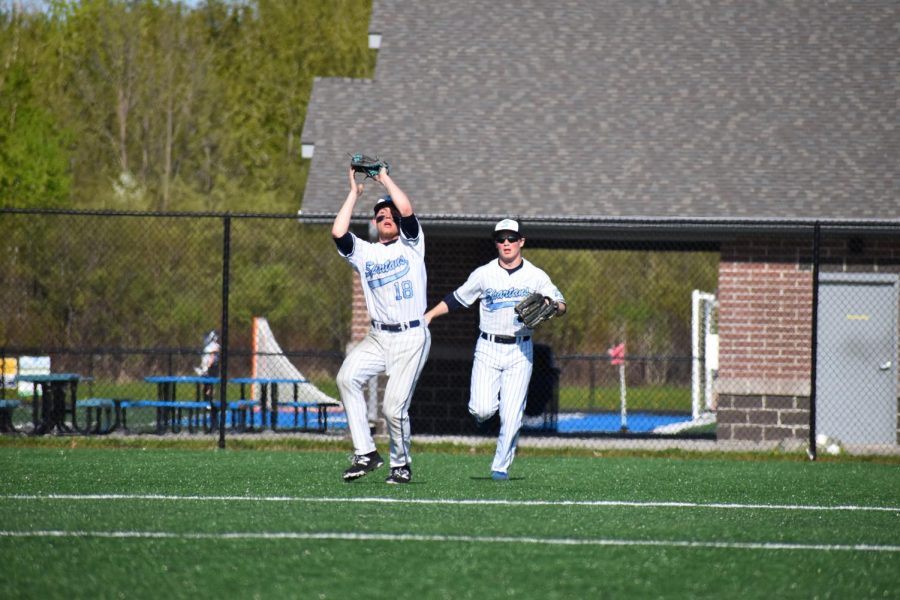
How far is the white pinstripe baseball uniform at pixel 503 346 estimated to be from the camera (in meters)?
11.2

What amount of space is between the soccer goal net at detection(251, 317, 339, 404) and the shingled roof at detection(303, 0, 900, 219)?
191 inches

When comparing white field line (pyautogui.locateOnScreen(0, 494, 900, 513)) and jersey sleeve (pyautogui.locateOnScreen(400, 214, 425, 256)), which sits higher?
jersey sleeve (pyautogui.locateOnScreen(400, 214, 425, 256))

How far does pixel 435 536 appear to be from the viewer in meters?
7.50

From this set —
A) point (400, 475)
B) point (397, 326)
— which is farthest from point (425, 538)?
point (400, 475)

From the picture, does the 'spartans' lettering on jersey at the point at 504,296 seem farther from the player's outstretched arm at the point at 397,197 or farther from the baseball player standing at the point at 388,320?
the player's outstretched arm at the point at 397,197

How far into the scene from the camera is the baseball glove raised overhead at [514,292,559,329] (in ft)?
35.8

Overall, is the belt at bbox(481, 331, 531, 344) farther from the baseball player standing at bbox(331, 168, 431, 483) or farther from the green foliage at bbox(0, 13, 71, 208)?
the green foliage at bbox(0, 13, 71, 208)

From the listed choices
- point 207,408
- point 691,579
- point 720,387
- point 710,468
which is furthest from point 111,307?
point 691,579

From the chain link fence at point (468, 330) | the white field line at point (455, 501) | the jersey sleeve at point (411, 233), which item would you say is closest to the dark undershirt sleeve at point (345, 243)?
the jersey sleeve at point (411, 233)

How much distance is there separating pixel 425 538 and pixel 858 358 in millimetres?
13094

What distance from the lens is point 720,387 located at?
738 inches

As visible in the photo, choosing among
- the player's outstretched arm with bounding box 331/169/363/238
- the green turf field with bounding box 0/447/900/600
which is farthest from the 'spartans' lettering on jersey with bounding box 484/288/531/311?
the player's outstretched arm with bounding box 331/169/363/238

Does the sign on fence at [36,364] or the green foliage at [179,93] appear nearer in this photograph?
the sign on fence at [36,364]

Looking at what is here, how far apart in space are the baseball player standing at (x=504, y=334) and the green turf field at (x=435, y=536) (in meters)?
0.58
